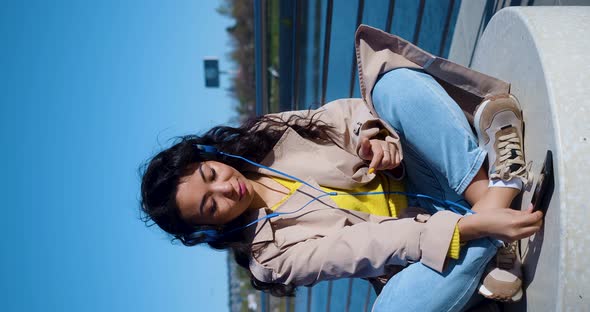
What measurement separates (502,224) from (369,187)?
735 mm

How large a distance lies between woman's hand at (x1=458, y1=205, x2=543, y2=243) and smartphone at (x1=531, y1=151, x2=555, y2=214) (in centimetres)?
2

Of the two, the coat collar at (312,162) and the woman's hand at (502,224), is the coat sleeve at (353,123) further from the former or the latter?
the woman's hand at (502,224)

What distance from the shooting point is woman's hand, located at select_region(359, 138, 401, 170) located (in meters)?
1.87

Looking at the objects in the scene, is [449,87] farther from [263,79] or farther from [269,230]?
[263,79]

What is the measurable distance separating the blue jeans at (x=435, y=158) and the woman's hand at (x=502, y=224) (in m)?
0.07

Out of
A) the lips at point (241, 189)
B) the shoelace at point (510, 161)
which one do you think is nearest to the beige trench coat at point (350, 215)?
the lips at point (241, 189)

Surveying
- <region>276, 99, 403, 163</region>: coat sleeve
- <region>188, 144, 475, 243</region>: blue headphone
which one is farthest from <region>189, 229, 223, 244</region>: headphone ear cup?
<region>276, 99, 403, 163</region>: coat sleeve

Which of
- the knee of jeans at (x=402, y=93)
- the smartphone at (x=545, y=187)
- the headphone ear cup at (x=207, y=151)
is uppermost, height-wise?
the knee of jeans at (x=402, y=93)

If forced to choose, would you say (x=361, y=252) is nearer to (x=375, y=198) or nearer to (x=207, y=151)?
(x=375, y=198)

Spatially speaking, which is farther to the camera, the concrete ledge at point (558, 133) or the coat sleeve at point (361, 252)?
the coat sleeve at point (361, 252)

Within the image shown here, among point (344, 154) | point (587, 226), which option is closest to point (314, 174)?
point (344, 154)

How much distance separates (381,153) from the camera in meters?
1.87

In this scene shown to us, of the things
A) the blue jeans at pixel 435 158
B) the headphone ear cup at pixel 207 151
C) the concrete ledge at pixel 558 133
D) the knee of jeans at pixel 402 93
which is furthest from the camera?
the headphone ear cup at pixel 207 151

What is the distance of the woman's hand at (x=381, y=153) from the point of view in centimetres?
187
